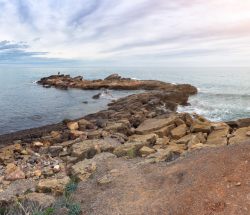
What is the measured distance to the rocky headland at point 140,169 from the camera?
11.0 m

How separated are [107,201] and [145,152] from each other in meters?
5.34

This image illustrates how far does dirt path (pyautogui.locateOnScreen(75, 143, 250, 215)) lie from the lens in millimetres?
10492

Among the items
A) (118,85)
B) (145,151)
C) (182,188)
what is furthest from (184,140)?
(118,85)

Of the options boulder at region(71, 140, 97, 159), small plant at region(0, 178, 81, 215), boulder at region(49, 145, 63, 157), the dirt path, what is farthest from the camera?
boulder at region(49, 145, 63, 157)

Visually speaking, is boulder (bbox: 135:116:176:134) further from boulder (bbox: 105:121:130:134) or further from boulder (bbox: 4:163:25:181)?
boulder (bbox: 4:163:25:181)

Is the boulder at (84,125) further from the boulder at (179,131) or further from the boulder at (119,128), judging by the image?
the boulder at (179,131)

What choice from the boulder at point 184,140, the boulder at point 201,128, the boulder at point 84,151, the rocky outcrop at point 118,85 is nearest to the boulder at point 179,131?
the boulder at point 201,128

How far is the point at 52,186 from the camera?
1362 cm

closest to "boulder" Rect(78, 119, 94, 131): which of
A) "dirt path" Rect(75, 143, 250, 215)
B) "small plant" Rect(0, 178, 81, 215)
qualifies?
"dirt path" Rect(75, 143, 250, 215)

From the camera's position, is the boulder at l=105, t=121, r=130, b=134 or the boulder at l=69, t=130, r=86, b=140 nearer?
the boulder at l=69, t=130, r=86, b=140

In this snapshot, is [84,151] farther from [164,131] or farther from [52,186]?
[164,131]

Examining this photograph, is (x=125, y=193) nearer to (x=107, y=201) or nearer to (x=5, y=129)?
(x=107, y=201)

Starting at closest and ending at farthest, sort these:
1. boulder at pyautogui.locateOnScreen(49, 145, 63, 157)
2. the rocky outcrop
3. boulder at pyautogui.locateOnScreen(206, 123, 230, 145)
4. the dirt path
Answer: the dirt path, boulder at pyautogui.locateOnScreen(206, 123, 230, 145), boulder at pyautogui.locateOnScreen(49, 145, 63, 157), the rocky outcrop

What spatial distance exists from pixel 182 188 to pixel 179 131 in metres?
10.5
